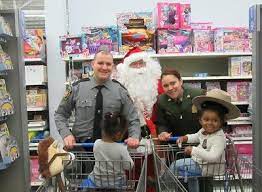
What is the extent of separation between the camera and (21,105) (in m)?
3.30

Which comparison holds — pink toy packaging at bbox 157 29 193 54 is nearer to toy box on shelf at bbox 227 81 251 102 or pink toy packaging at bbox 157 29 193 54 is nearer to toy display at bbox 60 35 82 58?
toy box on shelf at bbox 227 81 251 102

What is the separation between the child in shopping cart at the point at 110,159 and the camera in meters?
2.29

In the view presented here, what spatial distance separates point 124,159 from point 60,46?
8.83 feet

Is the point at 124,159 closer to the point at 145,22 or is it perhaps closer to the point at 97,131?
the point at 97,131

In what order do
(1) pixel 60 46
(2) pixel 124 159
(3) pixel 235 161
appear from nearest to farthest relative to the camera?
(2) pixel 124 159, (3) pixel 235 161, (1) pixel 60 46

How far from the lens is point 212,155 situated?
2.34 meters

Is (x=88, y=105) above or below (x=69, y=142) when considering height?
above

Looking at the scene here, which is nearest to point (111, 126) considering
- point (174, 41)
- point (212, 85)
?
point (174, 41)

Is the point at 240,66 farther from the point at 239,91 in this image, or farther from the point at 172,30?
the point at 172,30

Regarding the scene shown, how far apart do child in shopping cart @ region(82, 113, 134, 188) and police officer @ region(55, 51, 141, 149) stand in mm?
462

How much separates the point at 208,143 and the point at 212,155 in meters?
0.11

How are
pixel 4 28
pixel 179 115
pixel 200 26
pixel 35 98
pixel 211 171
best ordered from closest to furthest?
pixel 211 171 < pixel 179 115 < pixel 4 28 < pixel 200 26 < pixel 35 98

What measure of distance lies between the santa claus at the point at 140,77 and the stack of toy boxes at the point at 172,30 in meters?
0.64

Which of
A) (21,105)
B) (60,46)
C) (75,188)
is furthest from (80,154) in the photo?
(60,46)
